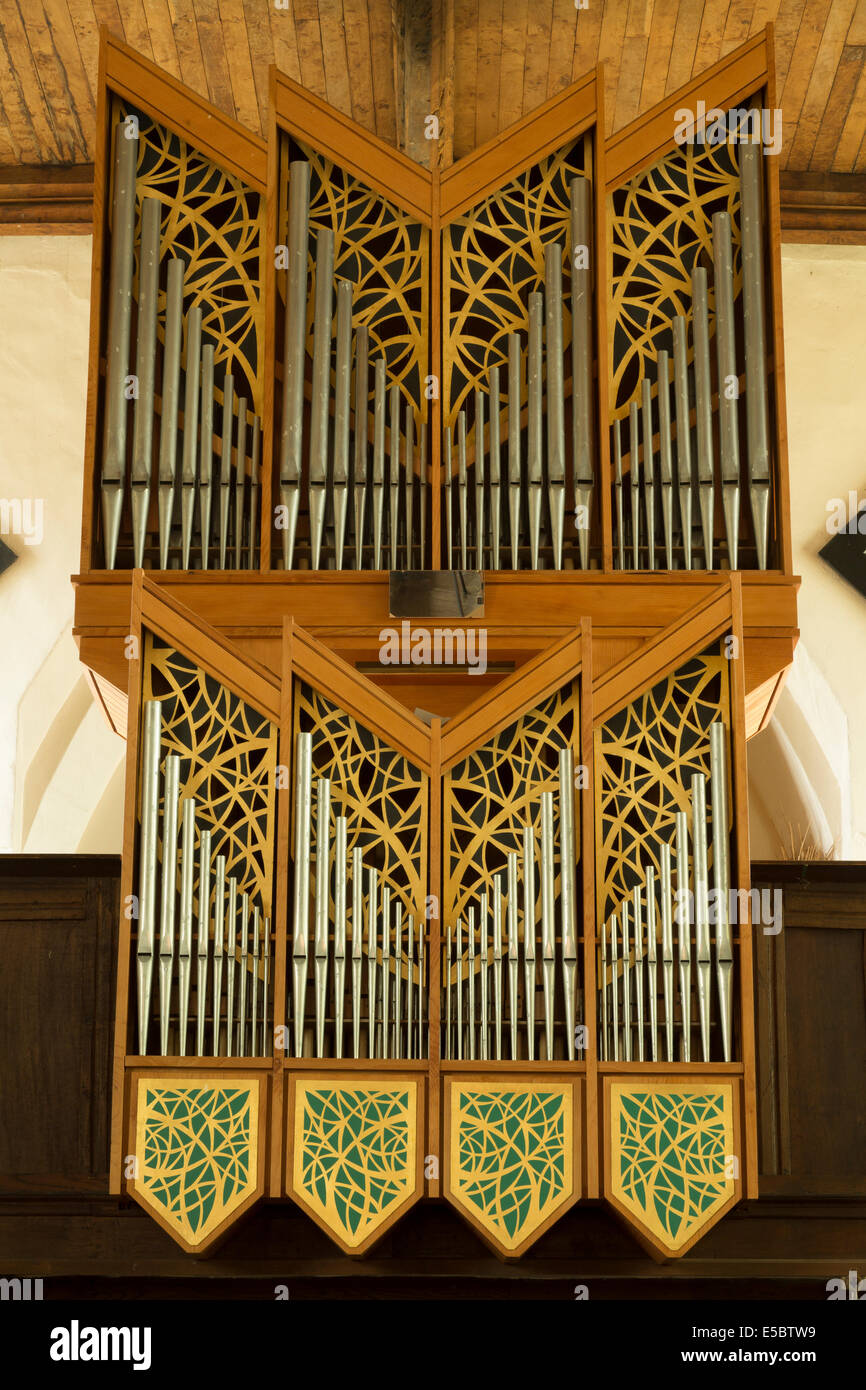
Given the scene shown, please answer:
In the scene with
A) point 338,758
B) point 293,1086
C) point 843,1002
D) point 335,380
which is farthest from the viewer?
point 335,380

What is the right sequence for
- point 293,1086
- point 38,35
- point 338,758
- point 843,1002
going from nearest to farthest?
point 293,1086
point 338,758
point 843,1002
point 38,35

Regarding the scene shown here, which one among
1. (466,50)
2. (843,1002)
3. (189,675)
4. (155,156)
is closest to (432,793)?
(189,675)

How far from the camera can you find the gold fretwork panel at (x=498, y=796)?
6.34 metres

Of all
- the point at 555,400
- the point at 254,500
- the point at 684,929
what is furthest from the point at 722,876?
the point at 254,500

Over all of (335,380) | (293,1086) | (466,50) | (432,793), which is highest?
(466,50)

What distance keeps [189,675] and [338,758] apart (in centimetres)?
66

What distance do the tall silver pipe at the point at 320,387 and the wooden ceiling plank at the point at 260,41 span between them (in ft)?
5.94

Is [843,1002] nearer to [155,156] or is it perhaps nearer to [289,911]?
[289,911]

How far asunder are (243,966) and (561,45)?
5456 mm

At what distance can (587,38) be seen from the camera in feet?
30.0

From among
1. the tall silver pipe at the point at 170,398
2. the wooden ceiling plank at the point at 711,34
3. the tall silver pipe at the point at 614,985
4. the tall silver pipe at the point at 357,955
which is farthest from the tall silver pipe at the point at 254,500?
the wooden ceiling plank at the point at 711,34

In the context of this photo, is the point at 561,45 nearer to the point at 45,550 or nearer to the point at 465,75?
the point at 465,75

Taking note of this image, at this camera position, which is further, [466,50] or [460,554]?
[466,50]

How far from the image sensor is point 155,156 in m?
7.80
